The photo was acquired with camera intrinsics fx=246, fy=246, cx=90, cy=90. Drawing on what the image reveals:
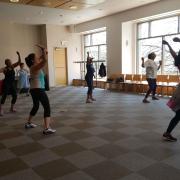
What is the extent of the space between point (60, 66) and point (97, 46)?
98.5 inches

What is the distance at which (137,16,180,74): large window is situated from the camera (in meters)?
9.86

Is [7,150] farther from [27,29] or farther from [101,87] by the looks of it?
[27,29]

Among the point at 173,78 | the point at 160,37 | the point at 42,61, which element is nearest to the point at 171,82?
the point at 173,78

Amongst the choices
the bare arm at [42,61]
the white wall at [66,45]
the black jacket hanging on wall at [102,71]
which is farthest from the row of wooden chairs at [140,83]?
the bare arm at [42,61]

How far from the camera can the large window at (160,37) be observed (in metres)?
9.86

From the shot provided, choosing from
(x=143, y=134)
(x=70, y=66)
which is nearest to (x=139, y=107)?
(x=143, y=134)

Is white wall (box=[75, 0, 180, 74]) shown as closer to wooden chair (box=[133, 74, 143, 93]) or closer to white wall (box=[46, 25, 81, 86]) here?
wooden chair (box=[133, 74, 143, 93])

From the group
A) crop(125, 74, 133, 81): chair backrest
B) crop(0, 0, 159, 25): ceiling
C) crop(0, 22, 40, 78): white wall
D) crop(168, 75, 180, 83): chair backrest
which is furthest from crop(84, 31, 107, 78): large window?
crop(168, 75, 180, 83): chair backrest

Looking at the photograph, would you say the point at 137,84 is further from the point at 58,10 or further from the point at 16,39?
the point at 16,39

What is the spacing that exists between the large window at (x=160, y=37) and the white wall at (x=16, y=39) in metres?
6.16

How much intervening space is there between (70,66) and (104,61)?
9.05ft

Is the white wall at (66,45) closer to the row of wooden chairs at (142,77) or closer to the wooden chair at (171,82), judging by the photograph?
the row of wooden chairs at (142,77)

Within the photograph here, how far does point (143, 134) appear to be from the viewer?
14.6 feet

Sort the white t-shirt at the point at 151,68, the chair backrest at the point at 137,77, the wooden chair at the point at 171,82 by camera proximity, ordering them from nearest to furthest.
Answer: the white t-shirt at the point at 151,68 < the wooden chair at the point at 171,82 < the chair backrest at the point at 137,77
